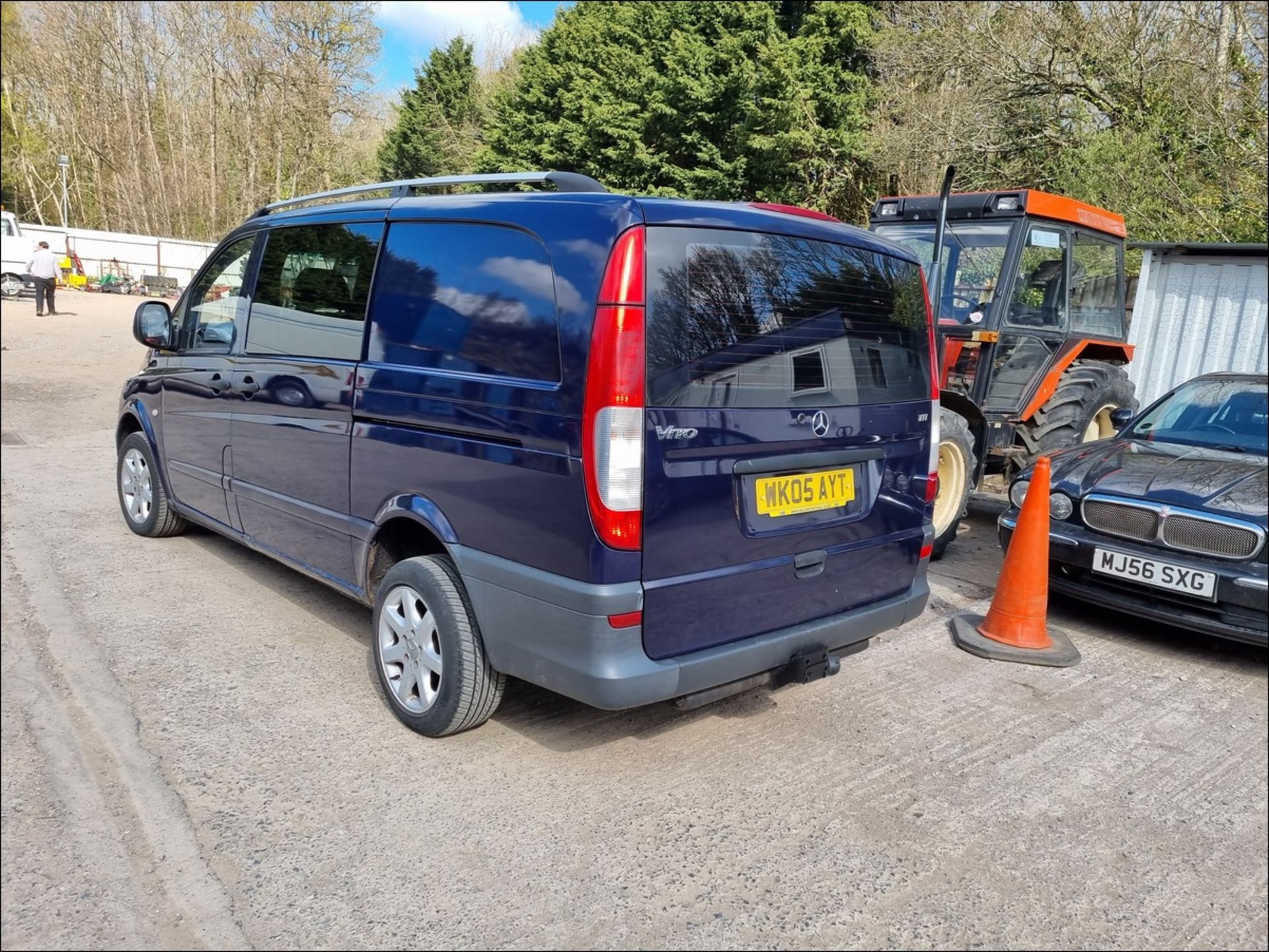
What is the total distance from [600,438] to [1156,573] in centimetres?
319

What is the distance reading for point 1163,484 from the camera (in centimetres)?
472

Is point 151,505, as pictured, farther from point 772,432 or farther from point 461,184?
point 772,432

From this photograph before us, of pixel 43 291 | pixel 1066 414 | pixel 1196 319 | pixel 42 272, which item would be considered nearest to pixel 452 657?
pixel 1066 414

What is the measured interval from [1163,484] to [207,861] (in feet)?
15.0

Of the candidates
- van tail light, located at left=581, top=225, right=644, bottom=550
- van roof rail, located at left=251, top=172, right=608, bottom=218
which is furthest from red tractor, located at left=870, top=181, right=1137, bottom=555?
van tail light, located at left=581, top=225, right=644, bottom=550

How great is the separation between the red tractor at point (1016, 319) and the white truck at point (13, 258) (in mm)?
23658

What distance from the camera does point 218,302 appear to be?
4891 millimetres

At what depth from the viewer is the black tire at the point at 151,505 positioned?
5453mm

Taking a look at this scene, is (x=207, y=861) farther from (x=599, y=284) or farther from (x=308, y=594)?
(x=308, y=594)

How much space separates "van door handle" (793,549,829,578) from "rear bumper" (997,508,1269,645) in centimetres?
218

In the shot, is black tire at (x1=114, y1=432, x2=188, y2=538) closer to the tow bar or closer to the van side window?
the van side window

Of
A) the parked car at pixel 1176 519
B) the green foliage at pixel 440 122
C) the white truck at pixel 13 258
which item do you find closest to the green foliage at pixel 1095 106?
the parked car at pixel 1176 519

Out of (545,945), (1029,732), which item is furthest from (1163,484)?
(545,945)

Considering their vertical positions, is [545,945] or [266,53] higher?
[266,53]
